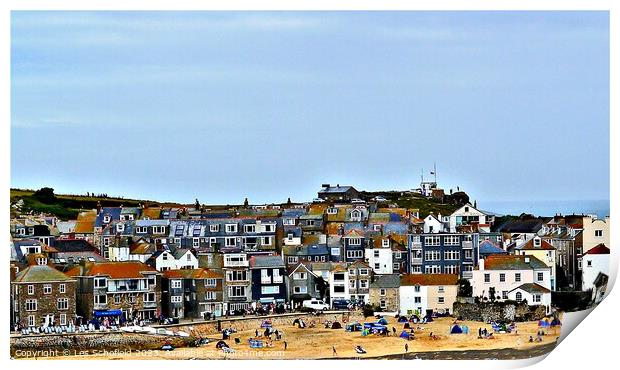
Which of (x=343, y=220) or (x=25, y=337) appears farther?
(x=343, y=220)

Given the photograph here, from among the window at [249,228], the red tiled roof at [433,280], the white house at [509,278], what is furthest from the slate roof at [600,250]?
the window at [249,228]

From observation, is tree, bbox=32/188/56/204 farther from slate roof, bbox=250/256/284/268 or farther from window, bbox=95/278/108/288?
slate roof, bbox=250/256/284/268

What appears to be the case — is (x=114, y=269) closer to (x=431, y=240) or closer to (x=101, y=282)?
(x=101, y=282)

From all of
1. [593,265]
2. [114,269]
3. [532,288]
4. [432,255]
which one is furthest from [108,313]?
[593,265]

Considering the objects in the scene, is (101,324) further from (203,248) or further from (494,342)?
(494,342)

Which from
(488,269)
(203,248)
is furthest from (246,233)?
(488,269)

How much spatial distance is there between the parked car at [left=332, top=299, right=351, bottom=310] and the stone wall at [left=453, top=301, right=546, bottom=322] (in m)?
0.88

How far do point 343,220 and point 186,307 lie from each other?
5.19 feet

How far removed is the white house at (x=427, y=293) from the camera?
800 inches

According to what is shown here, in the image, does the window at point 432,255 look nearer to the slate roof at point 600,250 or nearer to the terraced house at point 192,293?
the slate roof at point 600,250

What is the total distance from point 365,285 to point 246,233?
3.54 ft

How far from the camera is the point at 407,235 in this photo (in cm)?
2070

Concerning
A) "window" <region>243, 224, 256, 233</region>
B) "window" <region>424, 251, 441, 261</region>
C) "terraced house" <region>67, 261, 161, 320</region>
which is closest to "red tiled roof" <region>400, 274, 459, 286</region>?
"window" <region>424, 251, 441, 261</region>
